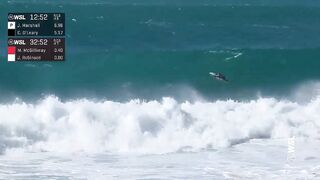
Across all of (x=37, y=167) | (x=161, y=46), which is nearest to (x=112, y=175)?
(x=37, y=167)

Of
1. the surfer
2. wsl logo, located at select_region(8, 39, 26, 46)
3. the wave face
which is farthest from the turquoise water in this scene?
wsl logo, located at select_region(8, 39, 26, 46)

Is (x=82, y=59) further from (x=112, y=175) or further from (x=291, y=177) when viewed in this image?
(x=291, y=177)

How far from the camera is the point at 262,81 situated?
22.1 meters

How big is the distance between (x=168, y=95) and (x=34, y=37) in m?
4.46

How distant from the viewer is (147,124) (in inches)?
793

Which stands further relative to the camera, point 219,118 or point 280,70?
point 280,70

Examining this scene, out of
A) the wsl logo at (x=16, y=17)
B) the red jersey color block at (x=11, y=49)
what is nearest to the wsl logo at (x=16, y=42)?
the red jersey color block at (x=11, y=49)

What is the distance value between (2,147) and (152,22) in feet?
20.9

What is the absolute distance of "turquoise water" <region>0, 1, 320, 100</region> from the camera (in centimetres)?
2161
